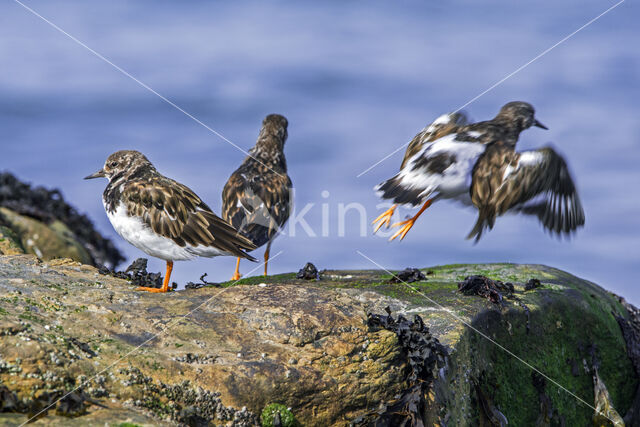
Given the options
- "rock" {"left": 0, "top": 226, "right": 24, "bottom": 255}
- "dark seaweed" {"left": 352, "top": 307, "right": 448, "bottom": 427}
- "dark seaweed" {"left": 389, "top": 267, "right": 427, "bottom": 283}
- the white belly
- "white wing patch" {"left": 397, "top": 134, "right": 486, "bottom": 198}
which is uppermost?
"white wing patch" {"left": 397, "top": 134, "right": 486, "bottom": 198}

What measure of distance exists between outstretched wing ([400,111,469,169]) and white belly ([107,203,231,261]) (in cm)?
382

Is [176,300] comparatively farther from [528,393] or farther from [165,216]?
[528,393]

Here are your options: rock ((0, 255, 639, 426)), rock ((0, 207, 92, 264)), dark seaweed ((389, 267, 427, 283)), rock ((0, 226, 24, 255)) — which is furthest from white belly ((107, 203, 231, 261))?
rock ((0, 207, 92, 264))

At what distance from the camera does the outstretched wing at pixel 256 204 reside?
35.6ft

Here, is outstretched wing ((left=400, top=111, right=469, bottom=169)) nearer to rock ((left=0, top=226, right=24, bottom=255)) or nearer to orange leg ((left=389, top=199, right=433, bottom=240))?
orange leg ((left=389, top=199, right=433, bottom=240))

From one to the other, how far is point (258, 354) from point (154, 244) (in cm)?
297

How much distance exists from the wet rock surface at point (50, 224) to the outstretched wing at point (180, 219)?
6.18 meters

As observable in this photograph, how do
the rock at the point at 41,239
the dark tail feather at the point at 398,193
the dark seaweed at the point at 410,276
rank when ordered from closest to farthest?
the dark tail feather at the point at 398,193
the dark seaweed at the point at 410,276
the rock at the point at 41,239

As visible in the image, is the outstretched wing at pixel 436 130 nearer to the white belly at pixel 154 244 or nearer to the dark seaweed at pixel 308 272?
the dark seaweed at pixel 308 272

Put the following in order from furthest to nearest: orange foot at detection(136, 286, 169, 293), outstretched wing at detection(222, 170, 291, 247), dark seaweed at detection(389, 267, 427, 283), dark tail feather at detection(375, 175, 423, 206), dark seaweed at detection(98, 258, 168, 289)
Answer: outstretched wing at detection(222, 170, 291, 247) < dark seaweed at detection(389, 267, 427, 283) < dark tail feather at detection(375, 175, 423, 206) < dark seaweed at detection(98, 258, 168, 289) < orange foot at detection(136, 286, 169, 293)

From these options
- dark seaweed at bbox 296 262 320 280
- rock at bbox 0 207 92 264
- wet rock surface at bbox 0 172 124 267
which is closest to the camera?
dark seaweed at bbox 296 262 320 280

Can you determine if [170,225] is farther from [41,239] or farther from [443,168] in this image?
[41,239]

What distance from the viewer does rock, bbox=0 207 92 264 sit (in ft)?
46.9

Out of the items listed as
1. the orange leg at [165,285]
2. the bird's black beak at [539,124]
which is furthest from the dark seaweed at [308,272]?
the bird's black beak at [539,124]
